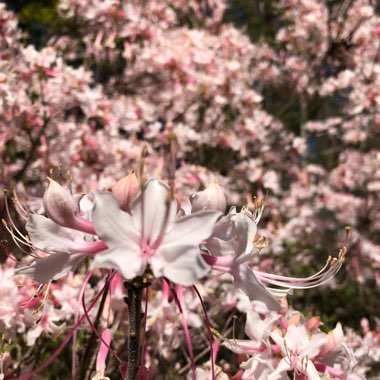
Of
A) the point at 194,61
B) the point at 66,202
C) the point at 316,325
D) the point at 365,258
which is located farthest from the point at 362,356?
the point at 365,258

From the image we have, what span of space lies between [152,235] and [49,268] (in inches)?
9.7

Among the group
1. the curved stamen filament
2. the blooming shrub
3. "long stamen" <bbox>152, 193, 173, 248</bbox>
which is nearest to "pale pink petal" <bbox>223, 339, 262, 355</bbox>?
the blooming shrub

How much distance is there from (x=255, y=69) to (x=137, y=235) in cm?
574

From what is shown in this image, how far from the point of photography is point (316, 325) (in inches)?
56.9

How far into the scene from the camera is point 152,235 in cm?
99

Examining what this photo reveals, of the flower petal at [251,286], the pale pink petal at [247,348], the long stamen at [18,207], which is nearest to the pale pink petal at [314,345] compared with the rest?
the pale pink petal at [247,348]

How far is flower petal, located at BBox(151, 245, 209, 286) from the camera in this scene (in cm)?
90

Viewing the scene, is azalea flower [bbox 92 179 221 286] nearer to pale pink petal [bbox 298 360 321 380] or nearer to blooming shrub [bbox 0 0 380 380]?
blooming shrub [bbox 0 0 380 380]

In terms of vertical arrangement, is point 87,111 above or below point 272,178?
above

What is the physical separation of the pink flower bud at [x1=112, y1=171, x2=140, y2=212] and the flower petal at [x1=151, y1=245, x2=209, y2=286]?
120 millimetres

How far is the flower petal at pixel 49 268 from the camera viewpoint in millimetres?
1062

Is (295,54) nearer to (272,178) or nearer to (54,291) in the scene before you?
(272,178)

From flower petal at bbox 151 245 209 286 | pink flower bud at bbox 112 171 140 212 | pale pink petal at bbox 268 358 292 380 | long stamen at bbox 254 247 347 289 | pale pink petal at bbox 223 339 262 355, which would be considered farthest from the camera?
pale pink petal at bbox 223 339 262 355

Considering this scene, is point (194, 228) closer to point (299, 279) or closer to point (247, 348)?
point (299, 279)
